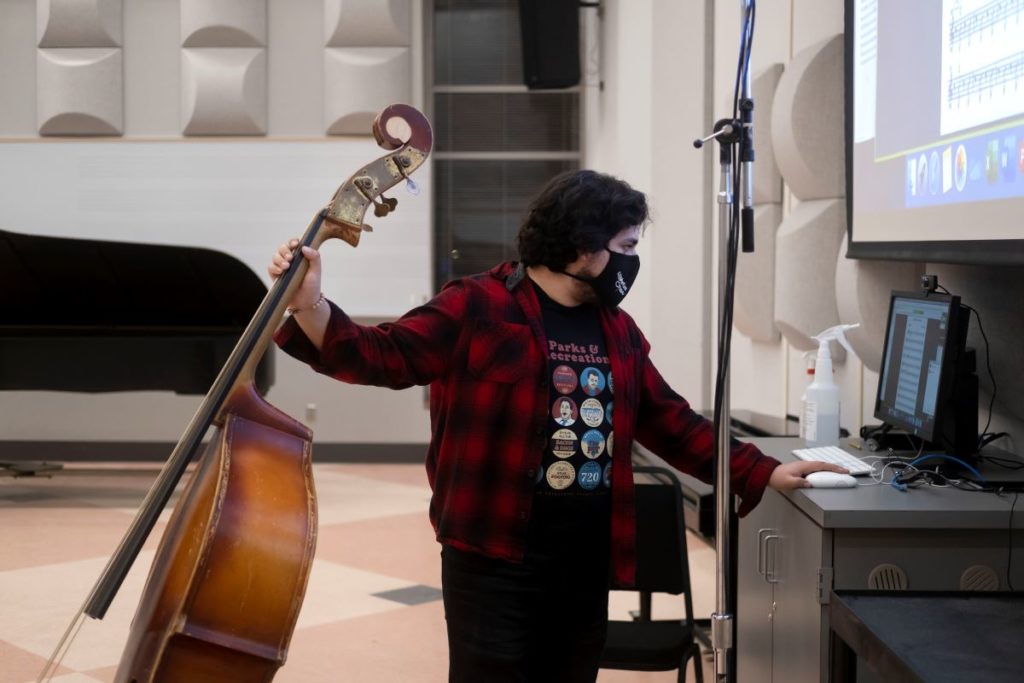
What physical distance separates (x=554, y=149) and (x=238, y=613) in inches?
254

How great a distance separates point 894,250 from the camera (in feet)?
9.04

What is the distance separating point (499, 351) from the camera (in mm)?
1916

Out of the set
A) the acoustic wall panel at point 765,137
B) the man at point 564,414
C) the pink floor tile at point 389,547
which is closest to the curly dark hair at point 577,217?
the man at point 564,414

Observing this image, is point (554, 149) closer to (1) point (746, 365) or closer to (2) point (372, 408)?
(2) point (372, 408)

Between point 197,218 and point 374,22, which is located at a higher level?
point 374,22

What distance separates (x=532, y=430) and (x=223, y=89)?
20.2 ft

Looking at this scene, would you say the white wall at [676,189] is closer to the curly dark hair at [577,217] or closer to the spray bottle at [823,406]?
the spray bottle at [823,406]

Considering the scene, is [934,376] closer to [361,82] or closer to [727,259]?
[727,259]

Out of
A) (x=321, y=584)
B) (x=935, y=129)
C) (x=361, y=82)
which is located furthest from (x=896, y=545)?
(x=361, y=82)

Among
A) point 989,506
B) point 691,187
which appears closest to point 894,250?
point 989,506

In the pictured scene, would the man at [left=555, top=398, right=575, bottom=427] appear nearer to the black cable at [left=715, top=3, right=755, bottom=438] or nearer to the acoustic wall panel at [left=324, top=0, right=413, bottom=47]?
the black cable at [left=715, top=3, right=755, bottom=438]

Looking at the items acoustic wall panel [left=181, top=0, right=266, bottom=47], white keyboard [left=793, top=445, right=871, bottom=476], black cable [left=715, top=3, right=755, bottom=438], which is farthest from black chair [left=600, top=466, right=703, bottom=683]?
acoustic wall panel [left=181, top=0, right=266, bottom=47]

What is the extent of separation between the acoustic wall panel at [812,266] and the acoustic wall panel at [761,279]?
21.4 inches

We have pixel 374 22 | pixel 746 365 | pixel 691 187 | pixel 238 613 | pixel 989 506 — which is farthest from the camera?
pixel 374 22
